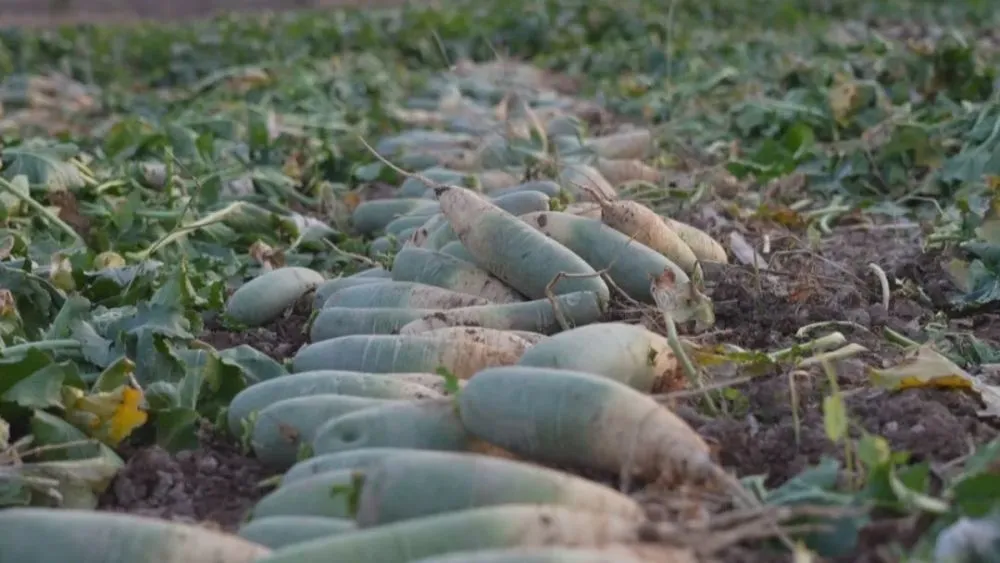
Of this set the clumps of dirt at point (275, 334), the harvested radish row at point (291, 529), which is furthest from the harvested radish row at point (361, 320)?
the harvested radish row at point (291, 529)

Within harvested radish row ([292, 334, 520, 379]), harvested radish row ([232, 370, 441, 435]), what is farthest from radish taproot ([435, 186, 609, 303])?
harvested radish row ([232, 370, 441, 435])

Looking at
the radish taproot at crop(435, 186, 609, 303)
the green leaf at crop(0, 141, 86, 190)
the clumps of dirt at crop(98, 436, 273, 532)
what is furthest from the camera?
the green leaf at crop(0, 141, 86, 190)

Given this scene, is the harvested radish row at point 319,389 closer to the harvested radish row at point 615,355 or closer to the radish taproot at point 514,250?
the harvested radish row at point 615,355

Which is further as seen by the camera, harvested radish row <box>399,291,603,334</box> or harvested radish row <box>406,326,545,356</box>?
harvested radish row <box>399,291,603,334</box>

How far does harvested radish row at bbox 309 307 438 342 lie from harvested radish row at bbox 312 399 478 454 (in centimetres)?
95

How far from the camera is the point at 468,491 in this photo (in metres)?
2.15

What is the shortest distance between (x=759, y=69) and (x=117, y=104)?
4.83m

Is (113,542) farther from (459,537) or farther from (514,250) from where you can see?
(514,250)

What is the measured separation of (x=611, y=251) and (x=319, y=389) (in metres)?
1.15

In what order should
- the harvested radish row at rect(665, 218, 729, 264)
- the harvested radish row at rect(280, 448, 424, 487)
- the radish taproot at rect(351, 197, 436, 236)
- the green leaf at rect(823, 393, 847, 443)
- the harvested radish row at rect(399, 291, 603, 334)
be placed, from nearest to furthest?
the green leaf at rect(823, 393, 847, 443), the harvested radish row at rect(280, 448, 424, 487), the harvested radish row at rect(399, 291, 603, 334), the harvested radish row at rect(665, 218, 729, 264), the radish taproot at rect(351, 197, 436, 236)

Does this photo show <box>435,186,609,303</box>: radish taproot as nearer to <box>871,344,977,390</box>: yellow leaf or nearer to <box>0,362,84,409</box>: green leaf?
<box>871,344,977,390</box>: yellow leaf

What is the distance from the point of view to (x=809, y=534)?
217 cm

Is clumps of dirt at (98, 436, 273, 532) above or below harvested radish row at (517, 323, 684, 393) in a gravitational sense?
below

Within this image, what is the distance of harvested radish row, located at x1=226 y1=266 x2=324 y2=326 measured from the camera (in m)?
4.11
